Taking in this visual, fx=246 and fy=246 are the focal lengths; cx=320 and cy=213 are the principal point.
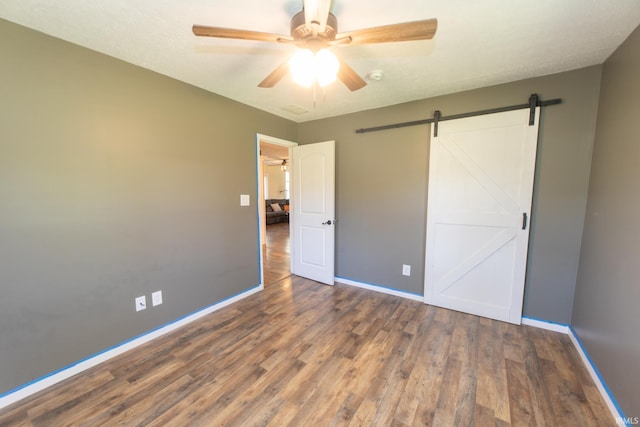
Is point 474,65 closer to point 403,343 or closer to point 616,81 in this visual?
point 616,81

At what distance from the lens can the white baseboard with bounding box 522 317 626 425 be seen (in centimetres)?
144

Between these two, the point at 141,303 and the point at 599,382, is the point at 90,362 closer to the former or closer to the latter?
the point at 141,303

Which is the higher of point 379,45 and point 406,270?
point 379,45

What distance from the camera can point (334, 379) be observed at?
1.75m

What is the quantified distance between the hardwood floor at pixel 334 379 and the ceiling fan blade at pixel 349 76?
2083 millimetres

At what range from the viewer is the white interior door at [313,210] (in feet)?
10.9

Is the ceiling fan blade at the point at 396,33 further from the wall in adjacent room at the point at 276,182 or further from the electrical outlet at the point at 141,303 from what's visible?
the wall in adjacent room at the point at 276,182

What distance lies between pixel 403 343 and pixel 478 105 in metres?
2.41

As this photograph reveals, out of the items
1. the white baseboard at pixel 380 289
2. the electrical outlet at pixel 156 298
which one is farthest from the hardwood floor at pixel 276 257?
the electrical outlet at pixel 156 298

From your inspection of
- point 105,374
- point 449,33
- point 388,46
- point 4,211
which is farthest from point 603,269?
point 4,211

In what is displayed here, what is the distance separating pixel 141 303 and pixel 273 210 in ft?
23.8

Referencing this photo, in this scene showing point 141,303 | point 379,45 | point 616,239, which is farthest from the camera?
point 141,303

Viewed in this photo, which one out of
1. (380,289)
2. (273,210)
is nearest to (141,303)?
(380,289)

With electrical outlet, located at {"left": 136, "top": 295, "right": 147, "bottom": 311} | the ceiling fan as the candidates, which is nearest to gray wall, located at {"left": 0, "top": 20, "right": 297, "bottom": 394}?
electrical outlet, located at {"left": 136, "top": 295, "right": 147, "bottom": 311}
